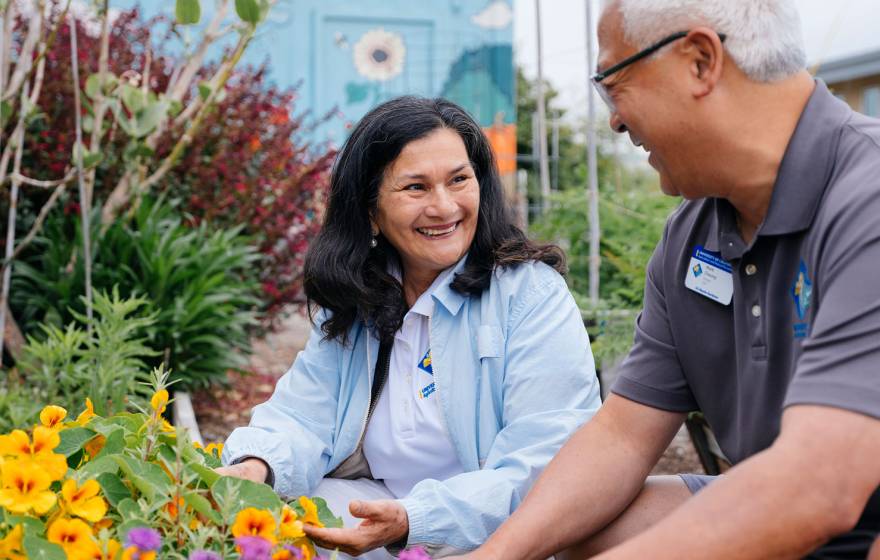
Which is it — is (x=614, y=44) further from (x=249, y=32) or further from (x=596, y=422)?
(x=249, y=32)

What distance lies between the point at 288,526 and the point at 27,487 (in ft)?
1.22

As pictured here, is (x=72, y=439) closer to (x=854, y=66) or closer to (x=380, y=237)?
(x=380, y=237)

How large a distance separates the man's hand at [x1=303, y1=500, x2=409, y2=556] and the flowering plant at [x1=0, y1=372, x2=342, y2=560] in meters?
0.07

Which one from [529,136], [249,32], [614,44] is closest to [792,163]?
[614,44]

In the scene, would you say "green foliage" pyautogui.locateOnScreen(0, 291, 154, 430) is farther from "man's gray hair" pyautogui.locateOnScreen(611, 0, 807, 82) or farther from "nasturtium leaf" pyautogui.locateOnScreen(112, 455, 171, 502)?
"man's gray hair" pyautogui.locateOnScreen(611, 0, 807, 82)

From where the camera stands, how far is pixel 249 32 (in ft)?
11.1

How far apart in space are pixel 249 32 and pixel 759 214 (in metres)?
2.23

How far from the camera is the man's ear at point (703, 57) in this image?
149cm

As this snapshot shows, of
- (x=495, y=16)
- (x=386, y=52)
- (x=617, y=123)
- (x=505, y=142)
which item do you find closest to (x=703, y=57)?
(x=617, y=123)

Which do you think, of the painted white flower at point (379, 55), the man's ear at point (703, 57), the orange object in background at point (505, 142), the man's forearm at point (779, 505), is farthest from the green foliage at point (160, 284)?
the orange object in background at point (505, 142)

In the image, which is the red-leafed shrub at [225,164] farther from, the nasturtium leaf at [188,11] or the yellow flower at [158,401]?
the yellow flower at [158,401]

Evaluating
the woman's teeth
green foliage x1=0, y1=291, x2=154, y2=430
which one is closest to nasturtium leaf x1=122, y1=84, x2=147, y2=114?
green foliage x1=0, y1=291, x2=154, y2=430

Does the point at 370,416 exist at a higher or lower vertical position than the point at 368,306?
lower

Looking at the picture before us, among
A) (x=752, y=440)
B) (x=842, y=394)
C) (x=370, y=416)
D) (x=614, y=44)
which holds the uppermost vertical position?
(x=614, y=44)
